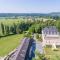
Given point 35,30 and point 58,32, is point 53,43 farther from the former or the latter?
point 35,30

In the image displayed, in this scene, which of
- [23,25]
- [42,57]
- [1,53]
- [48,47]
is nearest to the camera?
[42,57]

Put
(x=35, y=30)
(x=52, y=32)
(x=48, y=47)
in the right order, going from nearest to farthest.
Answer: (x=48, y=47) < (x=52, y=32) < (x=35, y=30)

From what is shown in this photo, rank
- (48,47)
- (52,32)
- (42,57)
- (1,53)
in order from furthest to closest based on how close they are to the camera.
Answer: (52,32) → (48,47) → (1,53) → (42,57)

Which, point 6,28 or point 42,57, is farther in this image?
point 6,28

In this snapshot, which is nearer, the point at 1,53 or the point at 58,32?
the point at 1,53

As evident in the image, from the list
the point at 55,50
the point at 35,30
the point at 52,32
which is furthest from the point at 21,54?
the point at 35,30

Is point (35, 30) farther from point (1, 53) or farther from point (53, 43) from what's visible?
point (1, 53)

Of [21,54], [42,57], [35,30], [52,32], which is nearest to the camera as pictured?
[42,57]

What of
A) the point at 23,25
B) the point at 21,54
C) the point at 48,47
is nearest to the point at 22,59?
the point at 21,54
